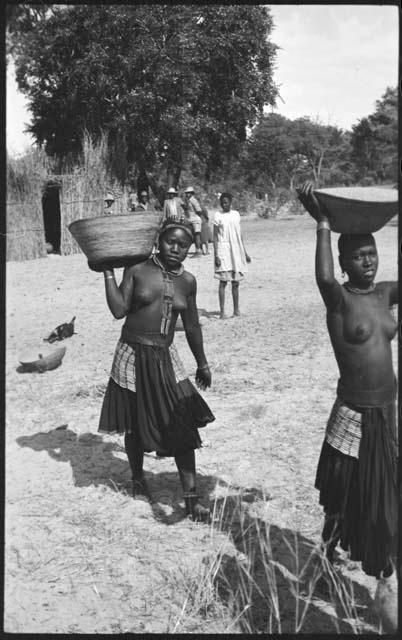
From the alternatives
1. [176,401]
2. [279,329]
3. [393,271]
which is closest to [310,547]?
[176,401]

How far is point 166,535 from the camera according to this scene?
359cm

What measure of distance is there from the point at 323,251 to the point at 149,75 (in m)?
17.8

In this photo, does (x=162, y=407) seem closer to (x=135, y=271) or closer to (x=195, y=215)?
(x=135, y=271)

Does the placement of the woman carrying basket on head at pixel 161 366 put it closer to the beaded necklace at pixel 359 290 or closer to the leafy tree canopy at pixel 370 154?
the beaded necklace at pixel 359 290

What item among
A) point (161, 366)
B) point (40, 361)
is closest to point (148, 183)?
point (40, 361)

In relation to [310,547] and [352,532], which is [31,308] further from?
[352,532]

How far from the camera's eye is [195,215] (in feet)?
48.0

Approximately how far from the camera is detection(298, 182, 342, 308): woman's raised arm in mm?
2480

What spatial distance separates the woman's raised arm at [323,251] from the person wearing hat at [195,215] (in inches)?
463

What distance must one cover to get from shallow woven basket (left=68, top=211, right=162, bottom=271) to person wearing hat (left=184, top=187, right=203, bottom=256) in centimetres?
1087

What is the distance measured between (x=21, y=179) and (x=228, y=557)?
14.0 meters

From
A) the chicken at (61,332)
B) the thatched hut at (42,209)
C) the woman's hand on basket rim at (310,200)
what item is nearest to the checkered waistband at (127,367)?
the woman's hand on basket rim at (310,200)

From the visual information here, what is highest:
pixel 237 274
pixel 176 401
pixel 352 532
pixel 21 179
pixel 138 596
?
pixel 21 179

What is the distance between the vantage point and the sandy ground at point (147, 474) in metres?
3.03
